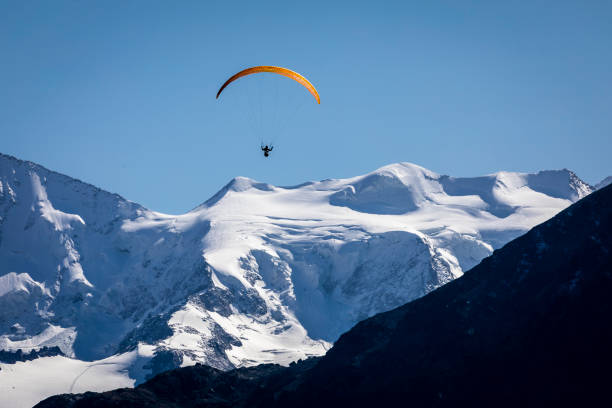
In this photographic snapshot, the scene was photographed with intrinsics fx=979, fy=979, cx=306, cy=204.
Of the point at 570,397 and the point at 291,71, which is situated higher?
the point at 291,71

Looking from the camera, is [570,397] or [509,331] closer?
[570,397]

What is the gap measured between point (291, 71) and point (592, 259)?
79.6 meters

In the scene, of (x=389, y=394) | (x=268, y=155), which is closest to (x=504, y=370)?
(x=389, y=394)

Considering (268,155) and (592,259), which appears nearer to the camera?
(268,155)

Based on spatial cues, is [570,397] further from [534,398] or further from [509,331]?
[509,331]

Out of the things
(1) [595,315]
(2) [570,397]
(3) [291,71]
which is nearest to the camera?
(3) [291,71]

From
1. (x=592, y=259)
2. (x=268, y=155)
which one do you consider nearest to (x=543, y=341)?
(x=592, y=259)

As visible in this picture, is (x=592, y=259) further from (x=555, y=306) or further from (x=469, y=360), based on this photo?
(x=469, y=360)

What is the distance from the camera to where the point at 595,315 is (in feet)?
618

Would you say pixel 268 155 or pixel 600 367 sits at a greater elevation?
pixel 268 155

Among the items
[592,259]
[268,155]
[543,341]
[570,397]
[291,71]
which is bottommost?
[570,397]

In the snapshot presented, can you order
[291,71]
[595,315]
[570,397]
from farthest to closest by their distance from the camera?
[595,315]
[570,397]
[291,71]

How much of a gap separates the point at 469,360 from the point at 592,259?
32571mm

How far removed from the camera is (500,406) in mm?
182000
